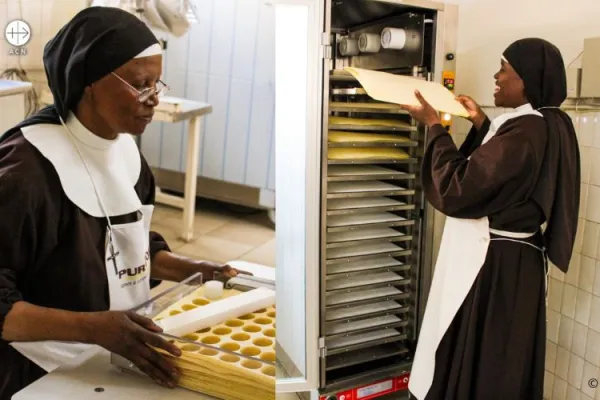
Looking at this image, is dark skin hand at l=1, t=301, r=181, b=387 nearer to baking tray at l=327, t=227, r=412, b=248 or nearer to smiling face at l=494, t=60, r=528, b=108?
baking tray at l=327, t=227, r=412, b=248

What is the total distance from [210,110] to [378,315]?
1.49 m

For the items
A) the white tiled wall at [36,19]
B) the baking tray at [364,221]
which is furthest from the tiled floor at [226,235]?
the baking tray at [364,221]

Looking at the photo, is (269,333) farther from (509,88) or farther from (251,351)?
(509,88)

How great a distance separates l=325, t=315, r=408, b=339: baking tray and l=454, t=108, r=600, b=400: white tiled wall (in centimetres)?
54

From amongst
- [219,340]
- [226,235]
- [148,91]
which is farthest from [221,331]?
[148,91]

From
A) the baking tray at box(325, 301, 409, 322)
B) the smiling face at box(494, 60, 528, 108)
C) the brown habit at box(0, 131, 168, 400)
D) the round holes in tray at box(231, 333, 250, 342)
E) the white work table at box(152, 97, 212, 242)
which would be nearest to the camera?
the brown habit at box(0, 131, 168, 400)

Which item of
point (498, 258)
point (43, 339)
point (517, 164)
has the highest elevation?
point (517, 164)

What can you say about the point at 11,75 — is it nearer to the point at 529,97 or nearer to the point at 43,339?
the point at 43,339

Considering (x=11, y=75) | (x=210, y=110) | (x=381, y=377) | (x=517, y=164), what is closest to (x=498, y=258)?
(x=517, y=164)

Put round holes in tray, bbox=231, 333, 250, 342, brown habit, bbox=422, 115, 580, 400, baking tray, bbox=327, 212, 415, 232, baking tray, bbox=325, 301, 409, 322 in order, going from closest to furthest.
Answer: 1. round holes in tray, bbox=231, 333, 250, 342
2. brown habit, bbox=422, 115, 580, 400
3. baking tray, bbox=327, 212, 415, 232
4. baking tray, bbox=325, 301, 409, 322

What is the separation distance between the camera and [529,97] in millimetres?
1686

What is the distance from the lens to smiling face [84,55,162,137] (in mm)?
640

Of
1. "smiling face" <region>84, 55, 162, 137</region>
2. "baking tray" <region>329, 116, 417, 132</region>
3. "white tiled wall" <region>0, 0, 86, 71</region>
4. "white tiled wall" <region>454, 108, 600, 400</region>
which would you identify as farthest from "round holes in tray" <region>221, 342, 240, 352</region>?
"white tiled wall" <region>454, 108, 600, 400</region>

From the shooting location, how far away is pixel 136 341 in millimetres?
742
